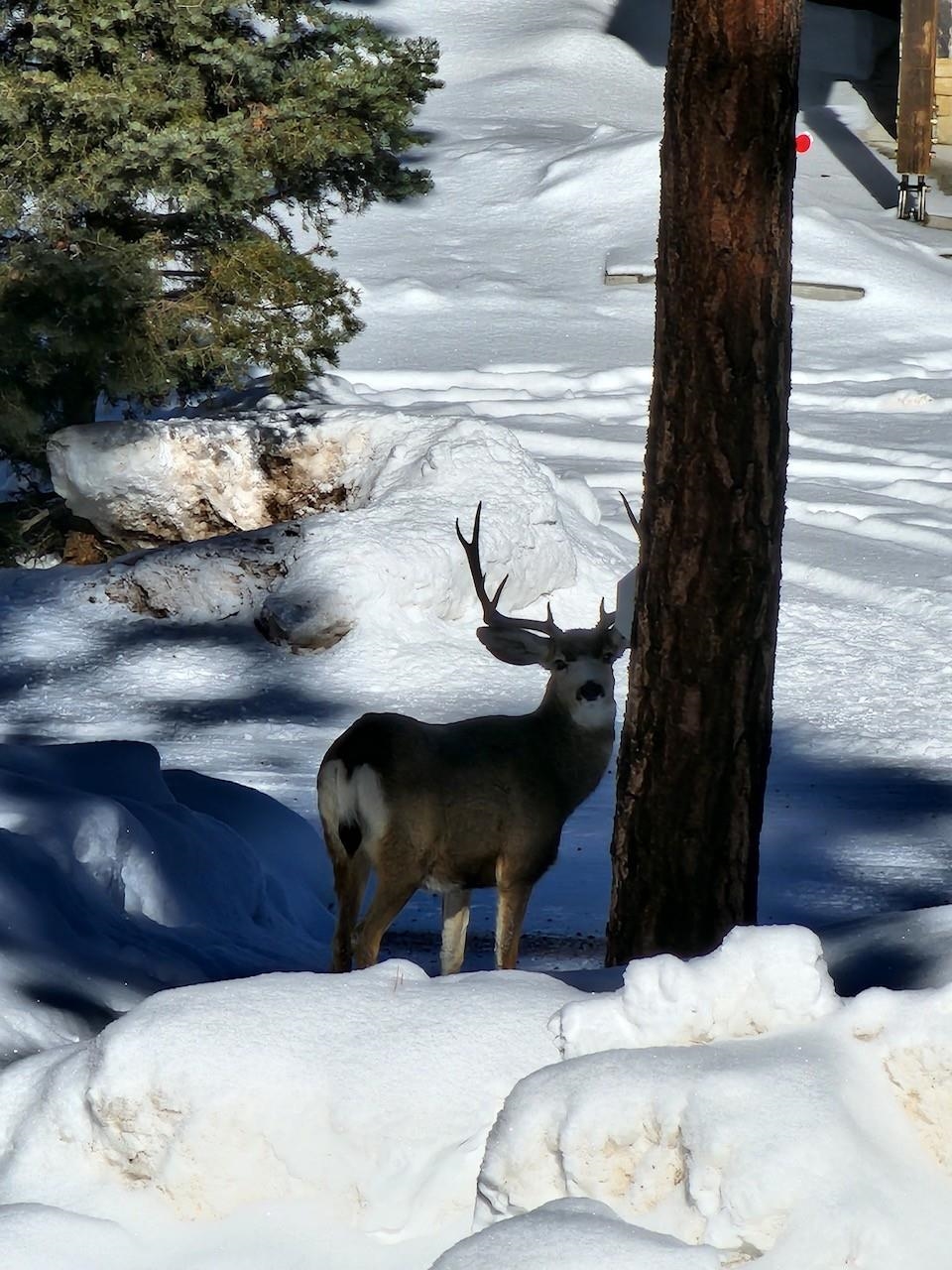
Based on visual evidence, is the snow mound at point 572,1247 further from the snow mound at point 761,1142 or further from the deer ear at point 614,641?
the deer ear at point 614,641

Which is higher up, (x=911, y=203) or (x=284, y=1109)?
(x=911, y=203)

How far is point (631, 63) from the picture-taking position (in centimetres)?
2328

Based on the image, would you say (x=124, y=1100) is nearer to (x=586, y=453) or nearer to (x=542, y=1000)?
(x=542, y=1000)

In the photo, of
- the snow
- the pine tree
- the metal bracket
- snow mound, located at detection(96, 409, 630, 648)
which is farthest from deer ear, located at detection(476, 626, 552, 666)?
the metal bracket

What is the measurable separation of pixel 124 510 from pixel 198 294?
1.59m

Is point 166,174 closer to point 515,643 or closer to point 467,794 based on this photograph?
point 515,643

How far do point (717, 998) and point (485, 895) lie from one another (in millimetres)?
4639

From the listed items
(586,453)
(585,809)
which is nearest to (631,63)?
(586,453)

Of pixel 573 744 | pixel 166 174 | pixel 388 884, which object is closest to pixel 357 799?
pixel 388 884

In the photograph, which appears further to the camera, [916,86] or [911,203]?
[911,203]

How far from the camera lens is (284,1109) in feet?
11.1

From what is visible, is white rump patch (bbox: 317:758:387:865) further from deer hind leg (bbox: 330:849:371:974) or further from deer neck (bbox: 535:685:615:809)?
deer neck (bbox: 535:685:615:809)

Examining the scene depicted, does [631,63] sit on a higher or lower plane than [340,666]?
higher

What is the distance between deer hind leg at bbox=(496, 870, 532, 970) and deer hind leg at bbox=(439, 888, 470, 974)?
190 millimetres
